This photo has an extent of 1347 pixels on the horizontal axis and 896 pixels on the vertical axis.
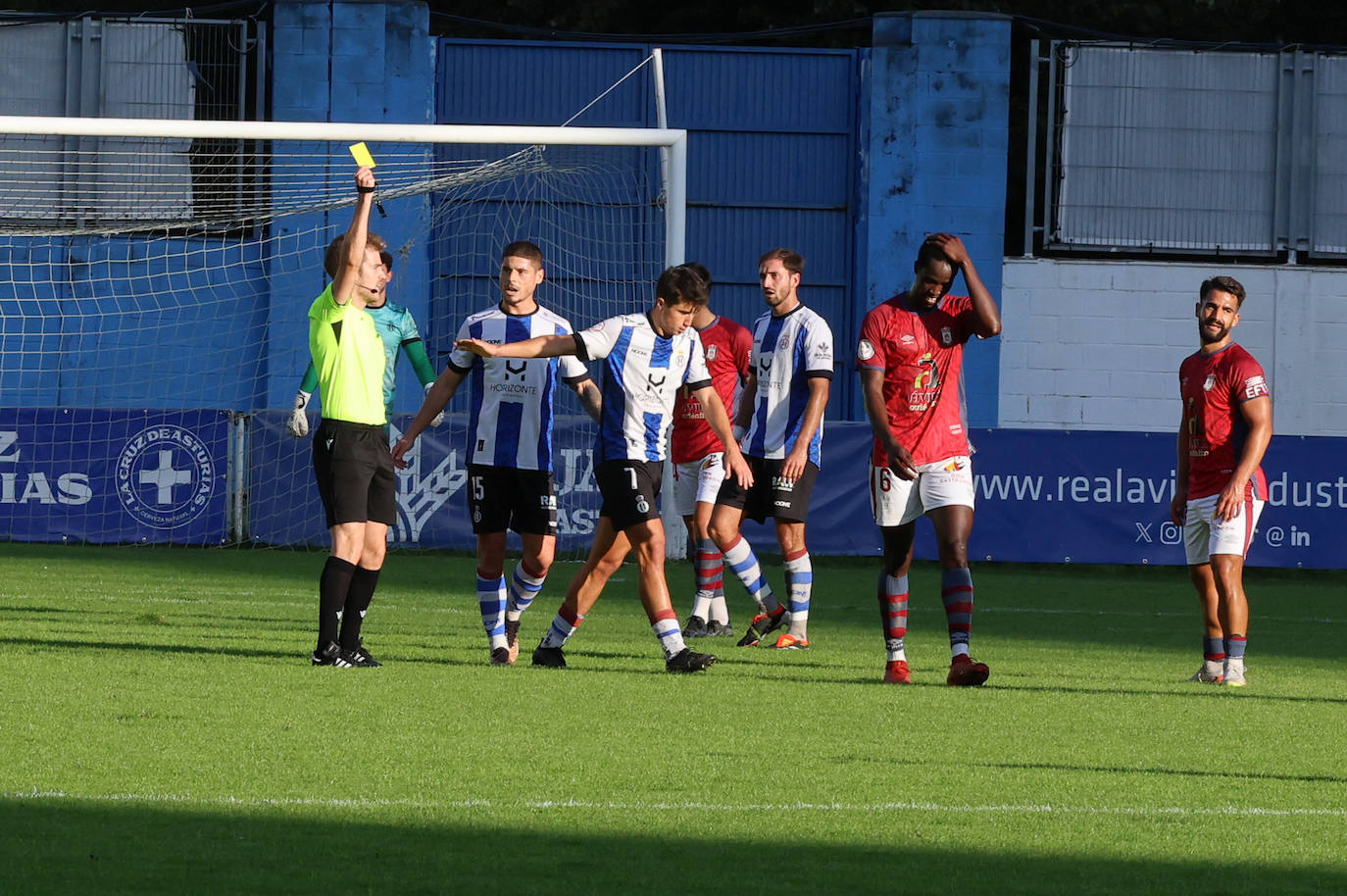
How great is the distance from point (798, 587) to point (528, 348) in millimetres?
2765

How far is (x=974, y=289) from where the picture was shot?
7.94 meters

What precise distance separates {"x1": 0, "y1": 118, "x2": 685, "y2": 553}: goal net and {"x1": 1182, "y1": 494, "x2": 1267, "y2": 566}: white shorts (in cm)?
872

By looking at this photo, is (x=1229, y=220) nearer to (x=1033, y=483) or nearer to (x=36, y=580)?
(x=1033, y=483)

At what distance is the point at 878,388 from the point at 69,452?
434 inches

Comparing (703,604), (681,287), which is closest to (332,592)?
(681,287)

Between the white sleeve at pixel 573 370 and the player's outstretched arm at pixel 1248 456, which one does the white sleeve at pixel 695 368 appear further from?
the player's outstretched arm at pixel 1248 456

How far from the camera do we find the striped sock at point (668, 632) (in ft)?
27.1

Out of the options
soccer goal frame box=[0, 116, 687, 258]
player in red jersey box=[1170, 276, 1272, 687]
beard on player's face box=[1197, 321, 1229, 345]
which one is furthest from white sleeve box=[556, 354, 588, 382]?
soccer goal frame box=[0, 116, 687, 258]

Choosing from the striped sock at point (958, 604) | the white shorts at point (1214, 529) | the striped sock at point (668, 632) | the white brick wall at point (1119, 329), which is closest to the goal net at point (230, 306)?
the white brick wall at point (1119, 329)

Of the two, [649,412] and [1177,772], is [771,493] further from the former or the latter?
[1177,772]

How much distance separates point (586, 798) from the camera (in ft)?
17.0

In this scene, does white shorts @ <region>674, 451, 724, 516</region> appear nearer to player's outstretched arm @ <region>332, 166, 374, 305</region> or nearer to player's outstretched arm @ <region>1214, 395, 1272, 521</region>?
player's outstretched arm @ <region>1214, 395, 1272, 521</region>

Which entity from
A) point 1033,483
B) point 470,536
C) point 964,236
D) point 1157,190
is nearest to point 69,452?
point 470,536

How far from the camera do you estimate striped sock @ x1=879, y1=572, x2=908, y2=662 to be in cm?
834
